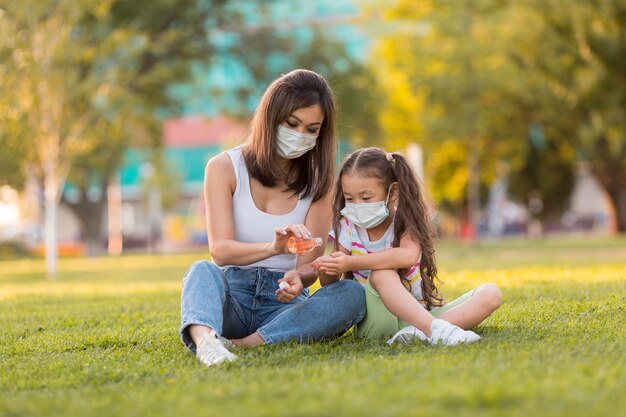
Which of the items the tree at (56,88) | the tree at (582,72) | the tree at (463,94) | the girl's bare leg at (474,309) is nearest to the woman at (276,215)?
the girl's bare leg at (474,309)

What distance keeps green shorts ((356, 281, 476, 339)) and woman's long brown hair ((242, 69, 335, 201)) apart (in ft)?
1.89

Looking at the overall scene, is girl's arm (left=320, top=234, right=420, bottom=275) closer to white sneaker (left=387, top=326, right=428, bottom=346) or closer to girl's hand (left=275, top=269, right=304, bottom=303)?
girl's hand (left=275, top=269, right=304, bottom=303)

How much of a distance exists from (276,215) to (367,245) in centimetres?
48

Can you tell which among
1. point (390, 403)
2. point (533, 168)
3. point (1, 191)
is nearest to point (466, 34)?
point (533, 168)

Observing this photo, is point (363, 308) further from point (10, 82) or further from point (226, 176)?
point (10, 82)

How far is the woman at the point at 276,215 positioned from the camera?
186 inches

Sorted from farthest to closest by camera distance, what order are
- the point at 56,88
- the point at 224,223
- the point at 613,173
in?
the point at 613,173 < the point at 56,88 < the point at 224,223

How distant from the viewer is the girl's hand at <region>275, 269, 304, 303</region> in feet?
14.9

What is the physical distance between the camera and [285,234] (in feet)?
14.6

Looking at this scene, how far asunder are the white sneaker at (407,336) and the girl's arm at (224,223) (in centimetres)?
66

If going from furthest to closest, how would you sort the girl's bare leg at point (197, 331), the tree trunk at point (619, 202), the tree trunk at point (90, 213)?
the tree trunk at point (90, 213) → the tree trunk at point (619, 202) → the girl's bare leg at point (197, 331)

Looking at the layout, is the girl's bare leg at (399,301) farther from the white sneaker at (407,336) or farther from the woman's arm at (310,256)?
the woman's arm at (310,256)

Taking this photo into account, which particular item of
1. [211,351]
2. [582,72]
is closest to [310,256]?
[211,351]

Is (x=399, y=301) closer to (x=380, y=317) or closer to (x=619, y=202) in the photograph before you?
(x=380, y=317)
